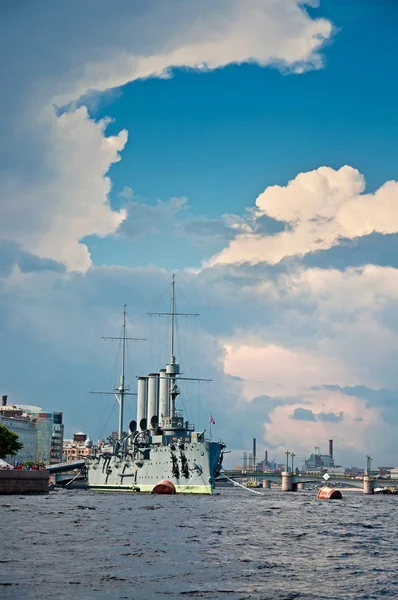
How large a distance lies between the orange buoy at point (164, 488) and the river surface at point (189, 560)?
64235mm

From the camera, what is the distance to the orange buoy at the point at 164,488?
4876 inches

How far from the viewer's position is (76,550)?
124 ft

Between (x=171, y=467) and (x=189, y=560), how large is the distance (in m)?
93.1

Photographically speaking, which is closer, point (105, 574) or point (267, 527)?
point (105, 574)

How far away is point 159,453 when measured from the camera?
427 ft

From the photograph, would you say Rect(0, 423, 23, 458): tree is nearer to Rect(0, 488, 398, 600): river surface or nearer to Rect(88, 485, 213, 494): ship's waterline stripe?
Rect(88, 485, 213, 494): ship's waterline stripe

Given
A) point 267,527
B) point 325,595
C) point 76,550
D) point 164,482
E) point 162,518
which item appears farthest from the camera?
point 164,482

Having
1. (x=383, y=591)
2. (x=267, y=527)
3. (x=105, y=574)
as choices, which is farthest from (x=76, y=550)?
(x=267, y=527)

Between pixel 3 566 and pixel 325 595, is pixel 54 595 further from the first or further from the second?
pixel 325 595

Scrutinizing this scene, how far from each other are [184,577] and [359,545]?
18.7 m

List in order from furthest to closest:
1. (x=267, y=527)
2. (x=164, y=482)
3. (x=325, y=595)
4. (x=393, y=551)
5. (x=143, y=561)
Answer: (x=164, y=482) < (x=267, y=527) < (x=393, y=551) < (x=143, y=561) < (x=325, y=595)

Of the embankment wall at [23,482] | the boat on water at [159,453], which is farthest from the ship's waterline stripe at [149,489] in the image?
the embankment wall at [23,482]

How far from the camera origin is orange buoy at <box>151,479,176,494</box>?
123850 mm

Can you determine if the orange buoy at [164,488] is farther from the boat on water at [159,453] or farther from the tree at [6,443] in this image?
the tree at [6,443]
